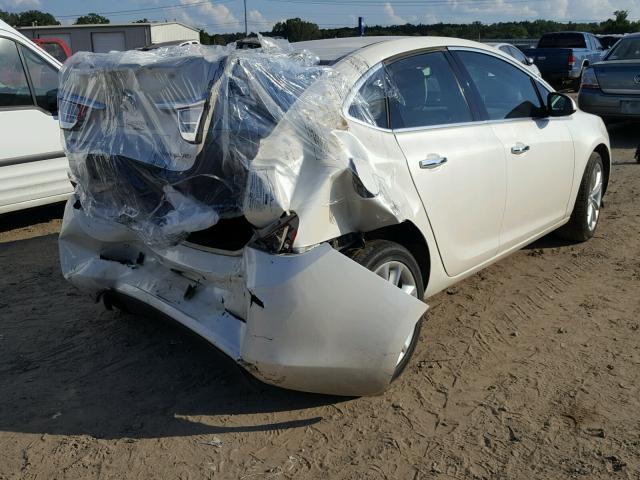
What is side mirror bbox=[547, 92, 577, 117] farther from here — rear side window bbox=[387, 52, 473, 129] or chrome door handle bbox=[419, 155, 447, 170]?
chrome door handle bbox=[419, 155, 447, 170]

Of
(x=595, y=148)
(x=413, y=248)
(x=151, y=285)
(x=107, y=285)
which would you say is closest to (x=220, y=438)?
(x=151, y=285)

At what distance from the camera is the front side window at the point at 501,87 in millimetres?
4137

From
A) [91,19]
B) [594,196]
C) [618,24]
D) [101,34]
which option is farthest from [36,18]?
[594,196]

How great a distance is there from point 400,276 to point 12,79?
14.8ft

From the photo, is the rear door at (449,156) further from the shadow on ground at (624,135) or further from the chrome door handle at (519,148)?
the shadow on ground at (624,135)

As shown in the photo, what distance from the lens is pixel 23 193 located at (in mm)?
5953

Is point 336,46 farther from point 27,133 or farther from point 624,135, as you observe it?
point 624,135

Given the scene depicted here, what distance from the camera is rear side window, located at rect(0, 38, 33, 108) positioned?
5957 millimetres

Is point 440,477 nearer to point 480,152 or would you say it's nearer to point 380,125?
point 380,125

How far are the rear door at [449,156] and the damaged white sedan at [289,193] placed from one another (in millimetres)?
12

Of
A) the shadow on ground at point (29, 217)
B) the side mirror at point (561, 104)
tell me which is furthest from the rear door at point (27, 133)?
the side mirror at point (561, 104)

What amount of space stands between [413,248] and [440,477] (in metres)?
1.27

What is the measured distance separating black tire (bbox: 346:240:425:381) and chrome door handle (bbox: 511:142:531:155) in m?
1.16

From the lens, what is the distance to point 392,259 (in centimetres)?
324
